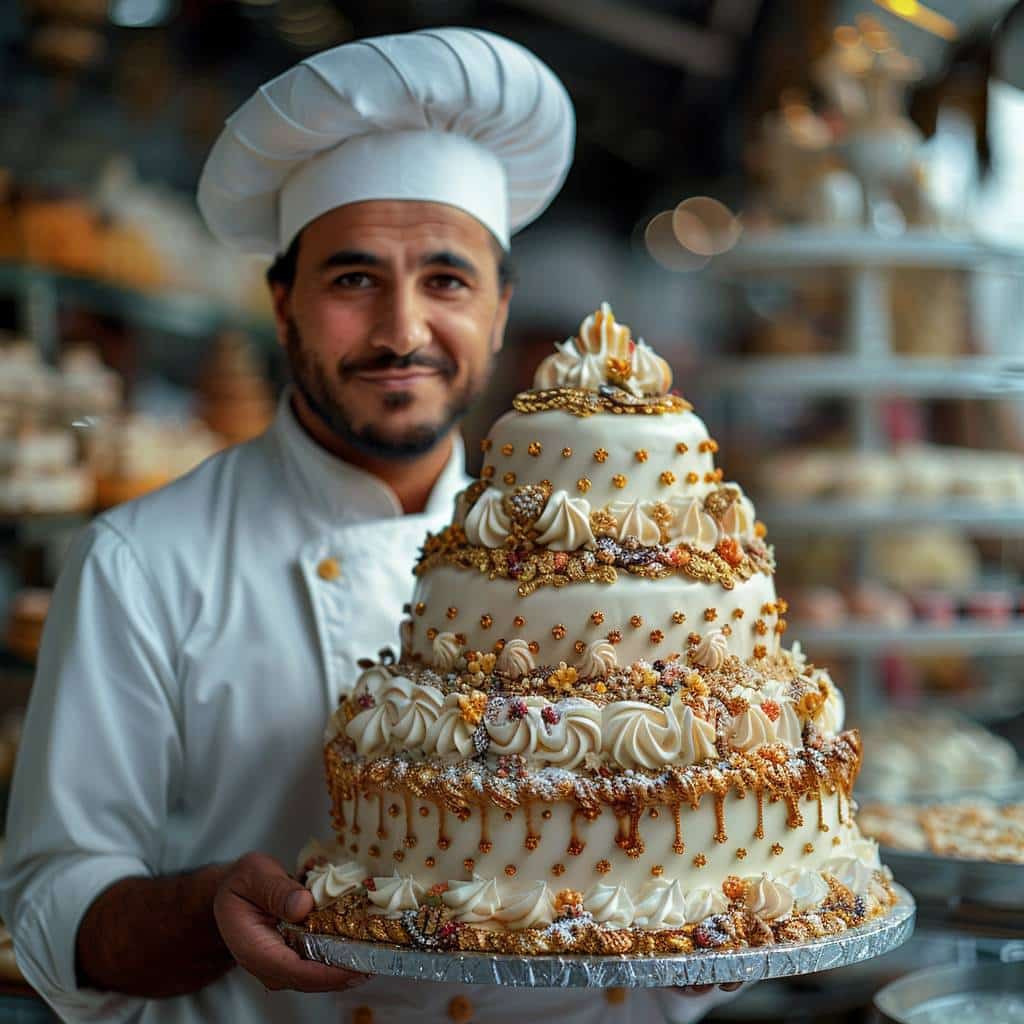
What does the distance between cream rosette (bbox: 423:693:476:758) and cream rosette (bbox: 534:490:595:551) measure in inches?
10.2

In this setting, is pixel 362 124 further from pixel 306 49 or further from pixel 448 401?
pixel 306 49

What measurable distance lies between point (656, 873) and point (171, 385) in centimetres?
482

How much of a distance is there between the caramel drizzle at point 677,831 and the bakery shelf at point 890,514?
11.7 ft

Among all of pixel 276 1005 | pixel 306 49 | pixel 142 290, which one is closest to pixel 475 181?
pixel 276 1005

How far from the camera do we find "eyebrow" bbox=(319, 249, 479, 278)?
2.40 meters

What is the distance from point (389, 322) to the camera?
2365mm

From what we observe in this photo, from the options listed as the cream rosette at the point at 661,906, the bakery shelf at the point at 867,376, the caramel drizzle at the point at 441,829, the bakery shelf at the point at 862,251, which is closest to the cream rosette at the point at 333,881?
the caramel drizzle at the point at 441,829

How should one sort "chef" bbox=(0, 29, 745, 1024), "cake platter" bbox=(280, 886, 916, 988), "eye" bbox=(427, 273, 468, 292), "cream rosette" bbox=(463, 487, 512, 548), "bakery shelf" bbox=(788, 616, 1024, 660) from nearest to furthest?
"cake platter" bbox=(280, 886, 916, 988) → "cream rosette" bbox=(463, 487, 512, 548) → "chef" bbox=(0, 29, 745, 1024) → "eye" bbox=(427, 273, 468, 292) → "bakery shelf" bbox=(788, 616, 1024, 660)

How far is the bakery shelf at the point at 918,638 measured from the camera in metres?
5.20

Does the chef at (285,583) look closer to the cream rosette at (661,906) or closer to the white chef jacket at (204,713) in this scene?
the white chef jacket at (204,713)

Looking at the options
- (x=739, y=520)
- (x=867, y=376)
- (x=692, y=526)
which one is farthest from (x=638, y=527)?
(x=867, y=376)

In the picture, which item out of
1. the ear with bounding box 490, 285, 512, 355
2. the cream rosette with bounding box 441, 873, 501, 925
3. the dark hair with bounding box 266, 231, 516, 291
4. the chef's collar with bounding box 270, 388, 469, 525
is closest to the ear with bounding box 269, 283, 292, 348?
the dark hair with bounding box 266, 231, 516, 291

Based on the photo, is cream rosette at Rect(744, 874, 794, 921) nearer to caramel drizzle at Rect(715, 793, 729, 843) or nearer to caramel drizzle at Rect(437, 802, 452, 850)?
caramel drizzle at Rect(715, 793, 729, 843)

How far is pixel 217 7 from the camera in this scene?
22.2ft
